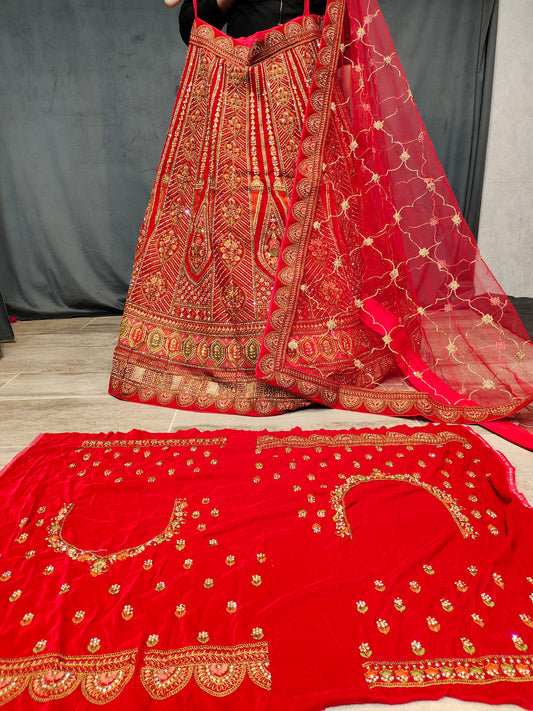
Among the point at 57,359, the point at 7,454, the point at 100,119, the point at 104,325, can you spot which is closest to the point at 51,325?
the point at 104,325

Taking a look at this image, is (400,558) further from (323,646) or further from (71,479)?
(71,479)

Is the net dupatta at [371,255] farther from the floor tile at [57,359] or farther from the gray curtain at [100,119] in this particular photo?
the gray curtain at [100,119]

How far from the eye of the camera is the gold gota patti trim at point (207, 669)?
→ 26.2 inches

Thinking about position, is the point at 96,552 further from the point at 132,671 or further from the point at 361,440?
the point at 361,440

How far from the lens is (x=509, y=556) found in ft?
2.91

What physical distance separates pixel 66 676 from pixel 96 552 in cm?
26

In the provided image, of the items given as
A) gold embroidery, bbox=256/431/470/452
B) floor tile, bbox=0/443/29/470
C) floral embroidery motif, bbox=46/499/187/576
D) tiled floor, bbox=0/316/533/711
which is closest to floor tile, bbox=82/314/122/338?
tiled floor, bbox=0/316/533/711

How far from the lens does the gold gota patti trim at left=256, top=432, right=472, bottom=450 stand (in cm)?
130

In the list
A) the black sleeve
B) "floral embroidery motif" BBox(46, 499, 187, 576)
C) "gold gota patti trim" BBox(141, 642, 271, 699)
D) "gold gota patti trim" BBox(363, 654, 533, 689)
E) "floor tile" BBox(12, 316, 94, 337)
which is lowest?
"floor tile" BBox(12, 316, 94, 337)

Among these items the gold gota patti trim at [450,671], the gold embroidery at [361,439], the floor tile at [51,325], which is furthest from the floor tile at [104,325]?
the gold gota patti trim at [450,671]

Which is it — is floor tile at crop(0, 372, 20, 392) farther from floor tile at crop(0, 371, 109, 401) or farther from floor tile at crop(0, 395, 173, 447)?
floor tile at crop(0, 395, 173, 447)

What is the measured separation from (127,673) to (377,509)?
57 centimetres

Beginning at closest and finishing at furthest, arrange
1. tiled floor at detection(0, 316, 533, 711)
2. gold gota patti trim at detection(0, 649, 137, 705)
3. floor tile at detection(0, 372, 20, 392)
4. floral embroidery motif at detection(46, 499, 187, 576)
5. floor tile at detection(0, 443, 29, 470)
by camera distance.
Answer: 1. gold gota patti trim at detection(0, 649, 137, 705)
2. floral embroidery motif at detection(46, 499, 187, 576)
3. floor tile at detection(0, 443, 29, 470)
4. tiled floor at detection(0, 316, 533, 711)
5. floor tile at detection(0, 372, 20, 392)

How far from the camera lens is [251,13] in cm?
166
